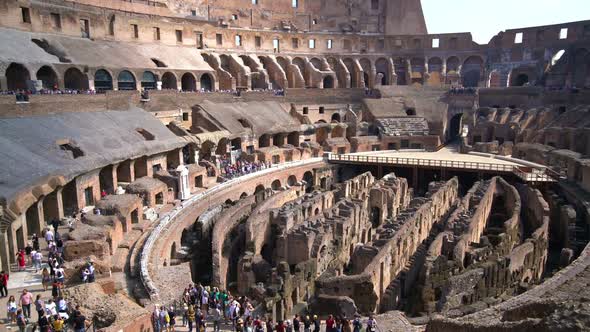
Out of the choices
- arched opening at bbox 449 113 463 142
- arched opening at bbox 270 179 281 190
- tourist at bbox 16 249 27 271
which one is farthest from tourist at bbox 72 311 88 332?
arched opening at bbox 449 113 463 142

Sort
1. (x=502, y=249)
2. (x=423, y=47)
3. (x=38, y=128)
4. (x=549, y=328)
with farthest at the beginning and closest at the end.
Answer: (x=423, y=47) < (x=38, y=128) < (x=502, y=249) < (x=549, y=328)

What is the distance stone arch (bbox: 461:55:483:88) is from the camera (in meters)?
51.0

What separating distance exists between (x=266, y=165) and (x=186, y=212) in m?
11.0

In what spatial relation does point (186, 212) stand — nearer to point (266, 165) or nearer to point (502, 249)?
point (266, 165)

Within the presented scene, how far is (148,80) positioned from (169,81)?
111 inches

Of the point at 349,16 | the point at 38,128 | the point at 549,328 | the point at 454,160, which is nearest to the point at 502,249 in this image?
the point at 549,328

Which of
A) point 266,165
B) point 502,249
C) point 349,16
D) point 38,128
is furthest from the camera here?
point 349,16

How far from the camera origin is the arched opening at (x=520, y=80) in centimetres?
4800

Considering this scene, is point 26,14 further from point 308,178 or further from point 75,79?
point 308,178

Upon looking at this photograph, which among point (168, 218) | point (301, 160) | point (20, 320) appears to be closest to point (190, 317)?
point (20, 320)

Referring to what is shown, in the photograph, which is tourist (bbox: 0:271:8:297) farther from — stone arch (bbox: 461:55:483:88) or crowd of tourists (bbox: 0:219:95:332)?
stone arch (bbox: 461:55:483:88)

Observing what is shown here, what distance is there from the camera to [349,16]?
5697 centimetres

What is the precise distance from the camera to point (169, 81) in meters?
37.9

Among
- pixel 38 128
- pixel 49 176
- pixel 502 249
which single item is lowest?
pixel 502 249
